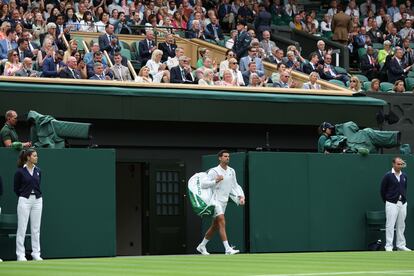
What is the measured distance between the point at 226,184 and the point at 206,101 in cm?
405

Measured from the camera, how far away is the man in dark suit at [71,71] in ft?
84.9

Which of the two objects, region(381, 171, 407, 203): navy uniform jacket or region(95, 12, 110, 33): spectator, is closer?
region(381, 171, 407, 203): navy uniform jacket

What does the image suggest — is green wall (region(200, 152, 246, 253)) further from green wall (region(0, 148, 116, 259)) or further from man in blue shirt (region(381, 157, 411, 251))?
man in blue shirt (region(381, 157, 411, 251))

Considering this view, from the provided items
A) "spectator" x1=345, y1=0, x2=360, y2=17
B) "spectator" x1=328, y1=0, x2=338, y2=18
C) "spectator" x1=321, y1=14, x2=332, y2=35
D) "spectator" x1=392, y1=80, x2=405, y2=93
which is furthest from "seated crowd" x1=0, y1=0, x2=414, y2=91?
"spectator" x1=345, y1=0, x2=360, y2=17

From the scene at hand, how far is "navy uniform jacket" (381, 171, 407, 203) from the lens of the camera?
23969 mm

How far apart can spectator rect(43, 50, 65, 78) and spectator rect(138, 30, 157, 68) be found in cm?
333

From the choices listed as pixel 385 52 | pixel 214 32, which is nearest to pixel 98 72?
pixel 214 32

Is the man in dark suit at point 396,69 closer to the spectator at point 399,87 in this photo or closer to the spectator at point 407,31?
the spectator at point 399,87

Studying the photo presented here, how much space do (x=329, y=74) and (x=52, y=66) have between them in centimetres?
870

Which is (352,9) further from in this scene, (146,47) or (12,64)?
(12,64)

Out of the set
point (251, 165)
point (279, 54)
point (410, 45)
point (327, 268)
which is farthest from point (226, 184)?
point (410, 45)

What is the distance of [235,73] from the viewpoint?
28.2 meters

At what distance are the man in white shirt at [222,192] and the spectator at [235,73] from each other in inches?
219

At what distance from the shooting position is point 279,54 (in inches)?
1220
